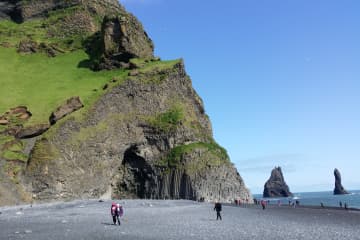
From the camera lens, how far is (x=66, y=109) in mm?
67500

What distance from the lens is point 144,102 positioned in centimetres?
7538

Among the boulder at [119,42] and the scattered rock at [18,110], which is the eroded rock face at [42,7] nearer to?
the boulder at [119,42]

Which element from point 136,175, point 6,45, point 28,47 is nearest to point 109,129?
point 136,175

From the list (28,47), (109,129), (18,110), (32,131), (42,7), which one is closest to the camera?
(32,131)

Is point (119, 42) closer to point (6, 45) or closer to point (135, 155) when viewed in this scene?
point (135, 155)

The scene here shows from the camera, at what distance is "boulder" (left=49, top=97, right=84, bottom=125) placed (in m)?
66.1

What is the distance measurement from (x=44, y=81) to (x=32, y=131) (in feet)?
71.9

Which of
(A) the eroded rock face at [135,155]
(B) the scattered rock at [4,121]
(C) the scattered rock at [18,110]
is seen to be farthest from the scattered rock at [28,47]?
(B) the scattered rock at [4,121]

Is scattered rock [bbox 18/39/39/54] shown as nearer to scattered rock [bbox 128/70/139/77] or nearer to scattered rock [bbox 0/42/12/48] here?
scattered rock [bbox 0/42/12/48]

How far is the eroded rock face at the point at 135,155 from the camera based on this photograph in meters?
62.7

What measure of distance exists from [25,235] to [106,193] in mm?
43617

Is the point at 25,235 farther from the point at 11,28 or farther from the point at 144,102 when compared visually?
the point at 11,28

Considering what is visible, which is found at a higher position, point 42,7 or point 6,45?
point 42,7

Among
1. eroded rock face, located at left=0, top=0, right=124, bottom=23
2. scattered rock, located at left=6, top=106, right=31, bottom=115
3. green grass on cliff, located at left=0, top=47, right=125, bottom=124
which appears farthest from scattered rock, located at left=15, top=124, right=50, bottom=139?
A: eroded rock face, located at left=0, top=0, right=124, bottom=23
